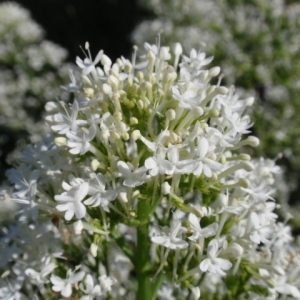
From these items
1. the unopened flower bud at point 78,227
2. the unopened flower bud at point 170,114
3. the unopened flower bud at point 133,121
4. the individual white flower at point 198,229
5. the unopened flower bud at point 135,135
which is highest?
the unopened flower bud at point 170,114

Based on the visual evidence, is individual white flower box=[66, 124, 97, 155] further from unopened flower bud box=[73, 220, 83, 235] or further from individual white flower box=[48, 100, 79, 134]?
unopened flower bud box=[73, 220, 83, 235]

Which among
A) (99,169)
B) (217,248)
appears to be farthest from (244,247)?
(99,169)

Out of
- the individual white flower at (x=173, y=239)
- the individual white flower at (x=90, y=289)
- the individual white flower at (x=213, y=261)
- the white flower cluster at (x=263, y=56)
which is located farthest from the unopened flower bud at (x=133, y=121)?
the white flower cluster at (x=263, y=56)

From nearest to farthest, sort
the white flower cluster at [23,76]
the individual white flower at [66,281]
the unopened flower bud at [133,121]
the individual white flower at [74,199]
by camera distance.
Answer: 1. the individual white flower at [74,199]
2. the unopened flower bud at [133,121]
3. the individual white flower at [66,281]
4. the white flower cluster at [23,76]

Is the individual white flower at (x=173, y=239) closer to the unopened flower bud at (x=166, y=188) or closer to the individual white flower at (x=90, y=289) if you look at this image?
the unopened flower bud at (x=166, y=188)

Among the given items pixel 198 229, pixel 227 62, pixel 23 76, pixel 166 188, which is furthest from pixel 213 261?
pixel 23 76

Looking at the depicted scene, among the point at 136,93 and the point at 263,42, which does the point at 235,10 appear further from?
the point at 136,93

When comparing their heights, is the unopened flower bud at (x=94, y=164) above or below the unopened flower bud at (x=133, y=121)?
below
